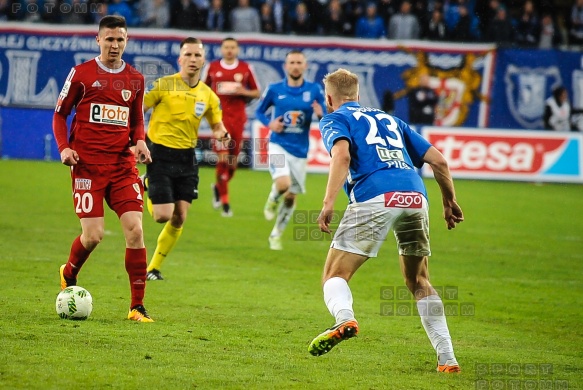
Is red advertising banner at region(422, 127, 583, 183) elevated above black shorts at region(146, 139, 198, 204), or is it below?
below

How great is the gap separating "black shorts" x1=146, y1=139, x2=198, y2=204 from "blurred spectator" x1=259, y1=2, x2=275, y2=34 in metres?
15.6

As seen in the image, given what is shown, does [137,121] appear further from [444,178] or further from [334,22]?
[334,22]

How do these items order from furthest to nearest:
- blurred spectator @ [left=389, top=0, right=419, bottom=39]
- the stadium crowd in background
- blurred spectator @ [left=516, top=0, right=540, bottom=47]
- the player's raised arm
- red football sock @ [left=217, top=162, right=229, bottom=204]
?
blurred spectator @ [left=516, top=0, right=540, bottom=47] < blurred spectator @ [left=389, top=0, right=419, bottom=39] < the stadium crowd in background < red football sock @ [left=217, top=162, right=229, bottom=204] < the player's raised arm

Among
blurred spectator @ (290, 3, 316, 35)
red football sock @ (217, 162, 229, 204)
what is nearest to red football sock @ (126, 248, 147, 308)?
red football sock @ (217, 162, 229, 204)

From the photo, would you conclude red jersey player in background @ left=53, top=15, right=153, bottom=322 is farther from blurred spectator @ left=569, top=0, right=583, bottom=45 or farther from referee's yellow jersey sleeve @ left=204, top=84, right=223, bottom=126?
blurred spectator @ left=569, top=0, right=583, bottom=45

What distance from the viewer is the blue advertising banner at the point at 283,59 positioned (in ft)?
83.4

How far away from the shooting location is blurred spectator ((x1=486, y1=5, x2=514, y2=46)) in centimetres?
2569

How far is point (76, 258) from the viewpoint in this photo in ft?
Result: 27.7

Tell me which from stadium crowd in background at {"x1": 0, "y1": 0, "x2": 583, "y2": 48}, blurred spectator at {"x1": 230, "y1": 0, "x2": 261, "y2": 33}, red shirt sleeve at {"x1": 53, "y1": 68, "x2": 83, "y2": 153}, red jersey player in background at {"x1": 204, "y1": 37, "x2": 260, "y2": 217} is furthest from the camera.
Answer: stadium crowd in background at {"x1": 0, "y1": 0, "x2": 583, "y2": 48}

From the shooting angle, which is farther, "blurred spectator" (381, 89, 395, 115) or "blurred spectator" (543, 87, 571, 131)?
"blurred spectator" (381, 89, 395, 115)

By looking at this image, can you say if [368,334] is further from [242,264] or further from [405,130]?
[242,264]

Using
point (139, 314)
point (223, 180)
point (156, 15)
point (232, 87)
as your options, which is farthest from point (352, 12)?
point (139, 314)

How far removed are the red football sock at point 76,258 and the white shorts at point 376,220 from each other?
280cm

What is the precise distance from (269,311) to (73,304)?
195 cm
